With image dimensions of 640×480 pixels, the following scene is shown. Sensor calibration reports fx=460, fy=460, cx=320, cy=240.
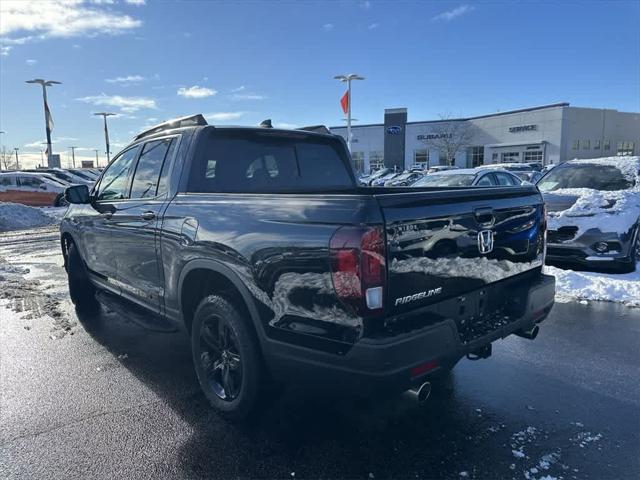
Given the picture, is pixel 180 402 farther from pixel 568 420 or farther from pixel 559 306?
pixel 559 306

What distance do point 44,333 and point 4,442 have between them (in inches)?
89.7

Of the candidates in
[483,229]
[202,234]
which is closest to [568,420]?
[483,229]

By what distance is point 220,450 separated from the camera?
284 cm

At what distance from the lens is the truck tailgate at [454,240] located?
2.35 meters

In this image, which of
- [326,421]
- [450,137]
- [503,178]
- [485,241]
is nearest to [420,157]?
[450,137]

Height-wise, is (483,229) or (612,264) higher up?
(483,229)

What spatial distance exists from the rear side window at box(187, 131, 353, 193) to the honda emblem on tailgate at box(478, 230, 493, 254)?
Result: 5.62ft

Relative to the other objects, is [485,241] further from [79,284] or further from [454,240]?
[79,284]

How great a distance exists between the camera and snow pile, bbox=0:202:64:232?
52.9 ft

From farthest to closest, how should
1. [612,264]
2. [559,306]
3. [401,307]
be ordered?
[612,264]
[559,306]
[401,307]

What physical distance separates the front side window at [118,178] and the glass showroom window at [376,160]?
65665 mm

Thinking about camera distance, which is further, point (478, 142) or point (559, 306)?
point (478, 142)

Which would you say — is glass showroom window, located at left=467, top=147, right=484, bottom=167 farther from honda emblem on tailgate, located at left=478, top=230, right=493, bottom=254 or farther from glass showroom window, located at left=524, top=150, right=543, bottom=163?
honda emblem on tailgate, located at left=478, top=230, right=493, bottom=254

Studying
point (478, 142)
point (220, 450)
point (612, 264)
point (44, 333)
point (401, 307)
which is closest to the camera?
point (401, 307)
